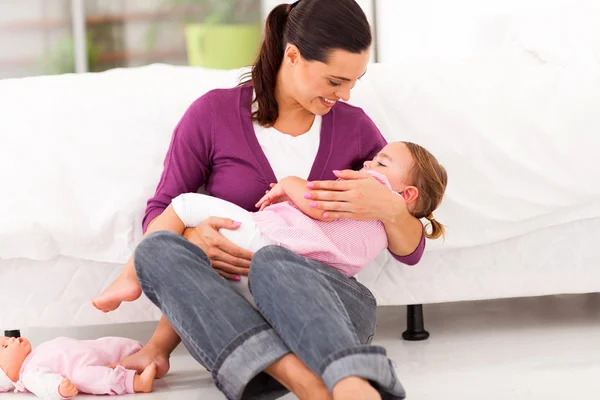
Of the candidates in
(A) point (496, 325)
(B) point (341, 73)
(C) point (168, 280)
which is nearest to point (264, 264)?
(C) point (168, 280)

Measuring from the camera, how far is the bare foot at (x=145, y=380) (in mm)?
1439

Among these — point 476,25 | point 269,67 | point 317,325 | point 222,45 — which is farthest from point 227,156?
point 222,45

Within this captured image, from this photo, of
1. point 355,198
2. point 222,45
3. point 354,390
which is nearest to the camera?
point 354,390

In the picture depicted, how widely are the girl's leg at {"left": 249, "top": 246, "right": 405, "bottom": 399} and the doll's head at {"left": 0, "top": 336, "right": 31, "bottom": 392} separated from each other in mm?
522

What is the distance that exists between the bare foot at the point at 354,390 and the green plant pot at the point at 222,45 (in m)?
2.97

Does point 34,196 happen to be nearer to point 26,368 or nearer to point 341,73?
point 26,368

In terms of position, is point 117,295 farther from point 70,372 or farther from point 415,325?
point 415,325

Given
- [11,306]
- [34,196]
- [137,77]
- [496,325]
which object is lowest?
[496,325]

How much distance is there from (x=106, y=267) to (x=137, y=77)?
419 millimetres

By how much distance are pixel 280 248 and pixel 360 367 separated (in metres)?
0.25

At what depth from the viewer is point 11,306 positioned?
1685 millimetres

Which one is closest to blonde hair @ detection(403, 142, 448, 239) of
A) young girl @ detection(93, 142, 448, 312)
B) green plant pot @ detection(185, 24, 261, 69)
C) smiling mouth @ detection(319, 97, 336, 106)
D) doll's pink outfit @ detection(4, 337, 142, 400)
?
young girl @ detection(93, 142, 448, 312)

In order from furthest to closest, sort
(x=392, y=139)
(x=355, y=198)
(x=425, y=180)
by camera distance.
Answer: (x=392, y=139) < (x=425, y=180) < (x=355, y=198)

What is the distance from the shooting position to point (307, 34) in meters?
1.49
